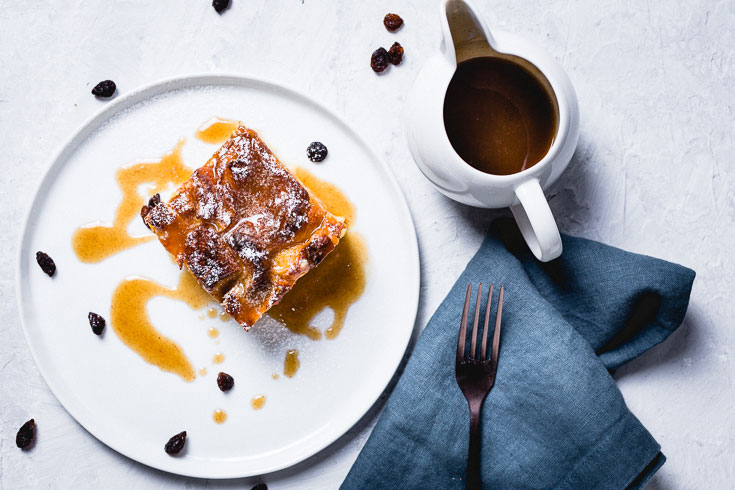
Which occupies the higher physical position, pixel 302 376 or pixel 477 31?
pixel 477 31

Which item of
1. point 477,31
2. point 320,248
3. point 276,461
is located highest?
point 477,31

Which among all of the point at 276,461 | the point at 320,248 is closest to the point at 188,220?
the point at 320,248

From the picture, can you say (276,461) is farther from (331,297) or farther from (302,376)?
(331,297)

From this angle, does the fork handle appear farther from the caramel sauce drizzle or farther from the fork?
the caramel sauce drizzle

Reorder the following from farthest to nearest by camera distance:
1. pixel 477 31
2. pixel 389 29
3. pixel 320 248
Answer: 1. pixel 389 29
2. pixel 320 248
3. pixel 477 31

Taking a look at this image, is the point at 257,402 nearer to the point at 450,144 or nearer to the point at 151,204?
the point at 151,204

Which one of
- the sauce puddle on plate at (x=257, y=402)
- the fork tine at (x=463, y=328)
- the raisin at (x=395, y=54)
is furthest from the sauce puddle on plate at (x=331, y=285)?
the raisin at (x=395, y=54)
